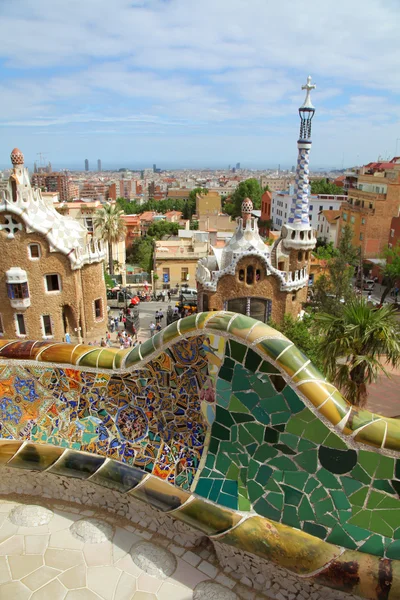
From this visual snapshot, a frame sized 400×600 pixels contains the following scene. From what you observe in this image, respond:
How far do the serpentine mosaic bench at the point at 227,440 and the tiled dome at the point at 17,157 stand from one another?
12.4 meters

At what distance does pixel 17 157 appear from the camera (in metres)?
17.0

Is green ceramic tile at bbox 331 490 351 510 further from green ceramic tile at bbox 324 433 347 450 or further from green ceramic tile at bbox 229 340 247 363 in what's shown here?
green ceramic tile at bbox 229 340 247 363

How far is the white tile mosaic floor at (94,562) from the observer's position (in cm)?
502

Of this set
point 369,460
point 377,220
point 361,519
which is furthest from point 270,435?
point 377,220

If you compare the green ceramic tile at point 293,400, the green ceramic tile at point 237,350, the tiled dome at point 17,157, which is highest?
the tiled dome at point 17,157

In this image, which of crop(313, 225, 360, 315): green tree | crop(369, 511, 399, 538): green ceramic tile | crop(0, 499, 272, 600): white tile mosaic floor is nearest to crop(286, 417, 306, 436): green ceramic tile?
crop(369, 511, 399, 538): green ceramic tile

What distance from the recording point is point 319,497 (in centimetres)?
491

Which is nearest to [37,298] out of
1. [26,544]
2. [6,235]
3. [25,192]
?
[6,235]

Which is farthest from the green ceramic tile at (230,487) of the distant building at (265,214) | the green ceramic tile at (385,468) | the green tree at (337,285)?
the distant building at (265,214)

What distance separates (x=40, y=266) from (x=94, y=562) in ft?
44.3

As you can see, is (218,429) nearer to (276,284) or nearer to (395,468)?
(395,468)

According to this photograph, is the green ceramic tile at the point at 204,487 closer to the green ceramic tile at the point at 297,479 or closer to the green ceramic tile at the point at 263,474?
the green ceramic tile at the point at 263,474

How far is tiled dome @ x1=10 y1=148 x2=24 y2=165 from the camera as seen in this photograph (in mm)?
17020

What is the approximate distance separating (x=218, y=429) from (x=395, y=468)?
204cm
